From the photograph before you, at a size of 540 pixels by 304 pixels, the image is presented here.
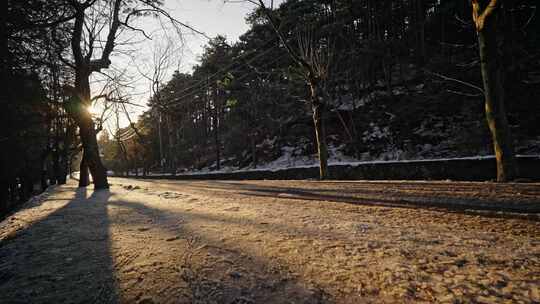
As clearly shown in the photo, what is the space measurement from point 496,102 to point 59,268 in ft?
24.4

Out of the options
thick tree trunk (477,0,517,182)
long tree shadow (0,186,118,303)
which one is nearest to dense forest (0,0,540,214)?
thick tree trunk (477,0,517,182)

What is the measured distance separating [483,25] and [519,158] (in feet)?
13.3

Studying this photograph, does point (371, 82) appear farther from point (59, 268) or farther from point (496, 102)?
point (59, 268)

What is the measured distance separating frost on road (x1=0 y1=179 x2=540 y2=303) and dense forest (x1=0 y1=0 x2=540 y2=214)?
3098 mm

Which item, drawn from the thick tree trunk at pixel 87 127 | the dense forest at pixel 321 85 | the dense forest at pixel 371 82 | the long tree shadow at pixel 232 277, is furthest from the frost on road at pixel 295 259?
the thick tree trunk at pixel 87 127

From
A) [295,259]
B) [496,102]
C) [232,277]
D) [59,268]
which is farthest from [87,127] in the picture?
[496,102]

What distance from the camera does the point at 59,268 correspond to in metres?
1.50

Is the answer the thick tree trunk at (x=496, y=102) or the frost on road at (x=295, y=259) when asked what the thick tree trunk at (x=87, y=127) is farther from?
the thick tree trunk at (x=496, y=102)

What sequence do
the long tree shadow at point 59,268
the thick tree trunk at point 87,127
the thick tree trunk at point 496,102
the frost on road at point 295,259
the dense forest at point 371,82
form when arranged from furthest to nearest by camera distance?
the dense forest at point 371,82 → the thick tree trunk at point 87,127 → the thick tree trunk at point 496,102 → the long tree shadow at point 59,268 → the frost on road at point 295,259

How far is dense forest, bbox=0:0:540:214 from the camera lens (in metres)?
5.24

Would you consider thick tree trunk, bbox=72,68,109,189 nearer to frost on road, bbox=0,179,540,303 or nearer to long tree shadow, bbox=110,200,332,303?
frost on road, bbox=0,179,540,303

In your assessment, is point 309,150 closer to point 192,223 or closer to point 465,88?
point 465,88

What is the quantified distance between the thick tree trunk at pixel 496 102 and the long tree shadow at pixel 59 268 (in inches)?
268

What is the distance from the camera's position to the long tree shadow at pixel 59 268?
3.83 ft
